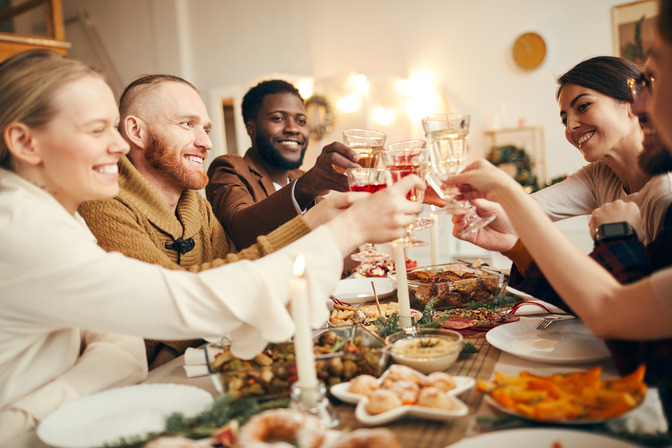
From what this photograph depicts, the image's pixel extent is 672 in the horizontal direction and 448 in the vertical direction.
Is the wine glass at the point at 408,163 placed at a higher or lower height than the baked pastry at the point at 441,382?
higher

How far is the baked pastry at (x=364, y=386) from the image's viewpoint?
101 centimetres

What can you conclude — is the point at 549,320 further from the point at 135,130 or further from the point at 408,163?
the point at 135,130

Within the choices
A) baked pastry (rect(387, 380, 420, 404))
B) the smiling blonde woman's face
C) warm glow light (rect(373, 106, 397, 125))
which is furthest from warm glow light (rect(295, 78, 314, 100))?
baked pastry (rect(387, 380, 420, 404))

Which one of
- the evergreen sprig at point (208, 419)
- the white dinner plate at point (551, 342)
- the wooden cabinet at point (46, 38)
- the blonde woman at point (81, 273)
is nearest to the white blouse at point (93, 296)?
the blonde woman at point (81, 273)

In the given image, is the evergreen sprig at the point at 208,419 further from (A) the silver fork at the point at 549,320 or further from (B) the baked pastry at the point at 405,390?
(A) the silver fork at the point at 549,320

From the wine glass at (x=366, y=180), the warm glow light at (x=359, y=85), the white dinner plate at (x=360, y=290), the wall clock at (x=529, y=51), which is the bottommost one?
the white dinner plate at (x=360, y=290)

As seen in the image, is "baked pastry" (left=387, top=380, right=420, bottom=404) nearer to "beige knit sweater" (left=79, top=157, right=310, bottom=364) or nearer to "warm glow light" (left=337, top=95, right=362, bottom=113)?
"beige knit sweater" (left=79, top=157, right=310, bottom=364)

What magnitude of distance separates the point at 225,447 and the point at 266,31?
7660 mm

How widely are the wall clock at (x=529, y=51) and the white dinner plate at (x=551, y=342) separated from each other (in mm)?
5206

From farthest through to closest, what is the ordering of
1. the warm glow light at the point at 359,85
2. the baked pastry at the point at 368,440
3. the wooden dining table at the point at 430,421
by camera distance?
the warm glow light at the point at 359,85
the wooden dining table at the point at 430,421
the baked pastry at the point at 368,440

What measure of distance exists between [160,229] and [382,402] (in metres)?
1.36

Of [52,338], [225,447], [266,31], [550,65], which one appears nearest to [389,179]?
[225,447]

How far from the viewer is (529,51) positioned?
19.5 feet

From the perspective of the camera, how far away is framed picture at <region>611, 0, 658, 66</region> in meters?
5.25
